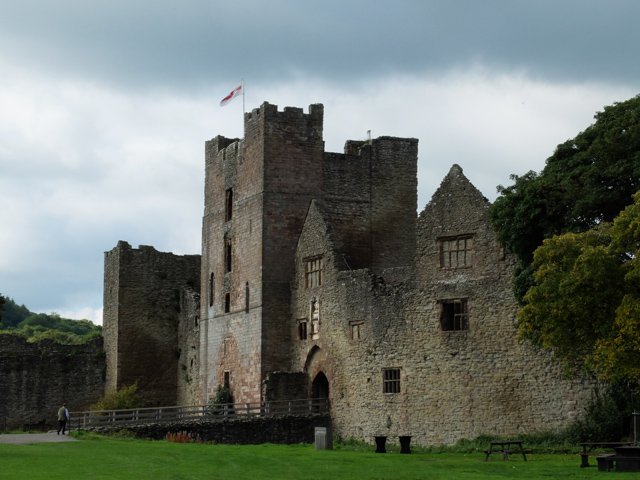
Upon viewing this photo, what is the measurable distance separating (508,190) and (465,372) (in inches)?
266

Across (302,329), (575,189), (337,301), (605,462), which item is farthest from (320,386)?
(605,462)

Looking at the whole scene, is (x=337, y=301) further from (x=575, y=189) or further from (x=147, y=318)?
(x=147, y=318)

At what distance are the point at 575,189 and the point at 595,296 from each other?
6440 millimetres

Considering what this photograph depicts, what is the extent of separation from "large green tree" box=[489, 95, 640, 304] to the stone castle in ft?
6.71

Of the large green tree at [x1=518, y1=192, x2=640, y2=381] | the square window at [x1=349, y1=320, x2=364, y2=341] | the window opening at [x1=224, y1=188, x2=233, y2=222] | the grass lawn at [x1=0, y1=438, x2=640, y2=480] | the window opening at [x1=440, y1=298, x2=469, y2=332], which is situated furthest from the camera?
the window opening at [x1=224, y1=188, x2=233, y2=222]

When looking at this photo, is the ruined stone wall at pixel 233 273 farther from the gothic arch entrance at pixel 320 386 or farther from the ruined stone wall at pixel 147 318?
the ruined stone wall at pixel 147 318

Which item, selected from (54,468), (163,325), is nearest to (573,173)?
(54,468)

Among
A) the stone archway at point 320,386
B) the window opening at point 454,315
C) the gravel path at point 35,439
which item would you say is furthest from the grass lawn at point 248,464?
the stone archway at point 320,386

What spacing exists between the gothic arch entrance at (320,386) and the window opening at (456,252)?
9.05 meters

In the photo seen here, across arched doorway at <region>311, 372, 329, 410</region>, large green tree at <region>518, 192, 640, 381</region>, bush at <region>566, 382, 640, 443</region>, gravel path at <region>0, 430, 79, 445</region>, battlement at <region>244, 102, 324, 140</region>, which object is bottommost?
gravel path at <region>0, 430, 79, 445</region>

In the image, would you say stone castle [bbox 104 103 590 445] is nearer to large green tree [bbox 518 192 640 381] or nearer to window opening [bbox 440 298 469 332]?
window opening [bbox 440 298 469 332]

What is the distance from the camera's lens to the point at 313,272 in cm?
4609

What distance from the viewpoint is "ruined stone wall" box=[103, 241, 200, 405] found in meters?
59.7

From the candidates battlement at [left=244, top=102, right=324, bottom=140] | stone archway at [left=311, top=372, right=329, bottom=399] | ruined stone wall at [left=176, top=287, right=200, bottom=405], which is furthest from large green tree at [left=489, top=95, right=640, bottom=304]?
ruined stone wall at [left=176, top=287, right=200, bottom=405]
